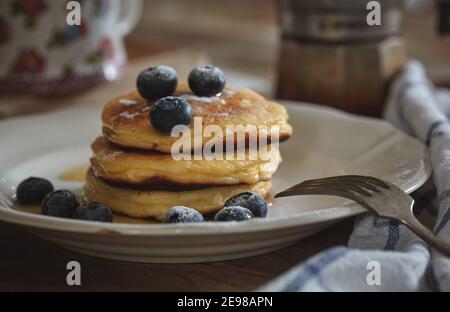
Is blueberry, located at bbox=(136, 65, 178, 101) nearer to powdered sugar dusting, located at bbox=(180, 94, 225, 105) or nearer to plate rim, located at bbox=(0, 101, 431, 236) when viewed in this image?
powdered sugar dusting, located at bbox=(180, 94, 225, 105)

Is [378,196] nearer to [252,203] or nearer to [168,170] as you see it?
[252,203]

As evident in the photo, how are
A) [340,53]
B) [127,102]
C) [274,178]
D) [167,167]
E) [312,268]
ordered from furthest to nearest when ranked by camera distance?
[340,53]
[274,178]
[127,102]
[167,167]
[312,268]

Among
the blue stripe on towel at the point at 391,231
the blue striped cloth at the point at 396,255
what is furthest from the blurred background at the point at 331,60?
the blue stripe on towel at the point at 391,231

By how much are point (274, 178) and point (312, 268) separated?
512mm

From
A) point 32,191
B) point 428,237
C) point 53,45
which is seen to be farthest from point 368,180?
point 53,45

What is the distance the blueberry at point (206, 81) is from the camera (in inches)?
44.8

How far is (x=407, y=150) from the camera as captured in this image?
1.25 metres

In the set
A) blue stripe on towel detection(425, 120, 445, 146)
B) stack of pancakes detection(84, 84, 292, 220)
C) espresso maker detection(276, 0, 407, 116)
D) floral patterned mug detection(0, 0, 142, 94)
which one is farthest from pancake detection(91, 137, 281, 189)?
floral patterned mug detection(0, 0, 142, 94)

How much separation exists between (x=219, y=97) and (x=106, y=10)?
2.73 feet

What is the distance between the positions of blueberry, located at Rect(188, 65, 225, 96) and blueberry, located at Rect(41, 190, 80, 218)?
0.27 m

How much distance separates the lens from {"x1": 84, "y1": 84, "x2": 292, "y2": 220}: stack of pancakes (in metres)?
1.05

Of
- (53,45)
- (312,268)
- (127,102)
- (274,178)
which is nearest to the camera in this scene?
(312,268)

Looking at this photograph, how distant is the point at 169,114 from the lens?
104cm
